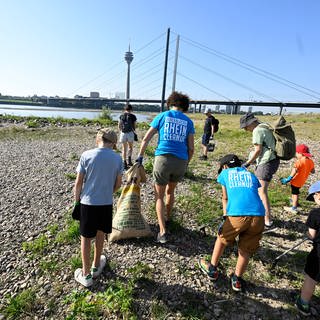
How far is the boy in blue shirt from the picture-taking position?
9.73 ft

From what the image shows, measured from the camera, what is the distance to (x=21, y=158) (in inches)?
408

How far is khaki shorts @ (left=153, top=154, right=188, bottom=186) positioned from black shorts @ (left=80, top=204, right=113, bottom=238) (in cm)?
106

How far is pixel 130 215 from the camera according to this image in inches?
161

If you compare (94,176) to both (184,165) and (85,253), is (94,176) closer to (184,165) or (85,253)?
(85,253)

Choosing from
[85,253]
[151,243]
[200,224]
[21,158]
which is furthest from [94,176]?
[21,158]

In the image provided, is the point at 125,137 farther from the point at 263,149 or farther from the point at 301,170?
the point at 301,170

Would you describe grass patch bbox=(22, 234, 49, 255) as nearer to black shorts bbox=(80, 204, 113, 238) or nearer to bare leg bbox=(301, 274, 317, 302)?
black shorts bbox=(80, 204, 113, 238)

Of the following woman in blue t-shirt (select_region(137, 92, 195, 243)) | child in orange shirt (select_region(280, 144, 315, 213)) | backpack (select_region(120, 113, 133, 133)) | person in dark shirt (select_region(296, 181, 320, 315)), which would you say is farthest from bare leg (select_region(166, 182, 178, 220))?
backpack (select_region(120, 113, 133, 133))

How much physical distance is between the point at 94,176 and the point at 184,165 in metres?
1.52

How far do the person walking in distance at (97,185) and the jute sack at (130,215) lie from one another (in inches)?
34.9

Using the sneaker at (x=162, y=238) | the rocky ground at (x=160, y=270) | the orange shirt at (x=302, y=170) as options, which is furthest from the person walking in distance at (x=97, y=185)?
the orange shirt at (x=302, y=170)

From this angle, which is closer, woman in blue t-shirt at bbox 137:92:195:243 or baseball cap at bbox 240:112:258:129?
woman in blue t-shirt at bbox 137:92:195:243

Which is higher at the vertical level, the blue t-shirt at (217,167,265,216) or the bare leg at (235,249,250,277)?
the blue t-shirt at (217,167,265,216)

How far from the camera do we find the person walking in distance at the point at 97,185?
3027 mm
